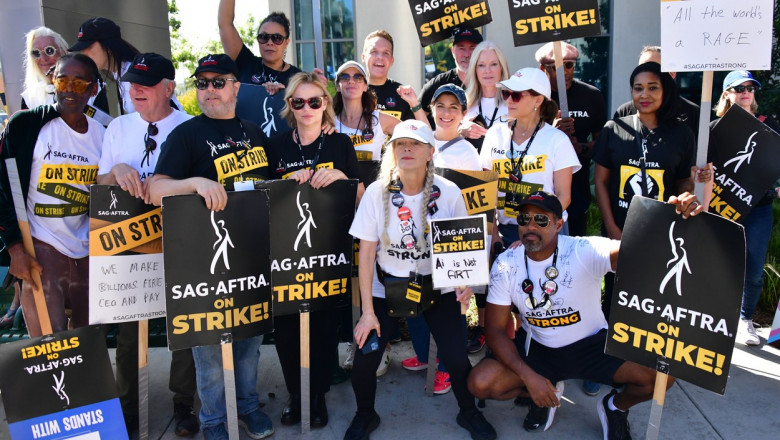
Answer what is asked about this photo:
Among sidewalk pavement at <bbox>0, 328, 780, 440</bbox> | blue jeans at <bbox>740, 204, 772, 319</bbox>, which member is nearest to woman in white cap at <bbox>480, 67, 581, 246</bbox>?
sidewalk pavement at <bbox>0, 328, 780, 440</bbox>

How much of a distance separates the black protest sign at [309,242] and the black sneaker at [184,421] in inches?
35.4

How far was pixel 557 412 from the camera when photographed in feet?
13.2

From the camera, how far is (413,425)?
396 cm

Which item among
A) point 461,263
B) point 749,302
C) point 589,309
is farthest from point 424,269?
point 749,302

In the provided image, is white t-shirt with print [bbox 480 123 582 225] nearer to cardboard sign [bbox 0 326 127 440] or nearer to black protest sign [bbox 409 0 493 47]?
black protest sign [bbox 409 0 493 47]

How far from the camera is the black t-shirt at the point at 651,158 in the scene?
13.4ft

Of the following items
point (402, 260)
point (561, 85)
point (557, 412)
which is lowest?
point (557, 412)

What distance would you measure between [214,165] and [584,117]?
2.98 metres

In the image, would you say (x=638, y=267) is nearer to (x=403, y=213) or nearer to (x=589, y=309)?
(x=589, y=309)

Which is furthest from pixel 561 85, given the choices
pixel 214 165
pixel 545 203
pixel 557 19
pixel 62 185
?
pixel 62 185

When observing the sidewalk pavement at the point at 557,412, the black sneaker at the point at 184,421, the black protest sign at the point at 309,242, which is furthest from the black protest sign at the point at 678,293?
the black sneaker at the point at 184,421

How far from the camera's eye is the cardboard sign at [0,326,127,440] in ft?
11.1

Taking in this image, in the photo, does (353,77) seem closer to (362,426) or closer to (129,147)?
(129,147)

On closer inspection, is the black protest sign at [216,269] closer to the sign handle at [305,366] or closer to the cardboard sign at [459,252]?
the sign handle at [305,366]
